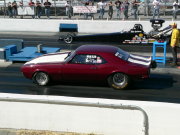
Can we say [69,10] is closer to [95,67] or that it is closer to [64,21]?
[64,21]

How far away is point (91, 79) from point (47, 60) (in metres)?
1.73

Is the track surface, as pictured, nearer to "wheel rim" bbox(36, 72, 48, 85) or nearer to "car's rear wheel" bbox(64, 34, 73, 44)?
"wheel rim" bbox(36, 72, 48, 85)

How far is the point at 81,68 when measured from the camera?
36.5 feet

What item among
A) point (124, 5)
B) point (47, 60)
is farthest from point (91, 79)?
point (124, 5)

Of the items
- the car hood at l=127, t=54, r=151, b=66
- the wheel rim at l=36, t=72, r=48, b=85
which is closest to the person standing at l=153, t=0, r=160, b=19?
the car hood at l=127, t=54, r=151, b=66

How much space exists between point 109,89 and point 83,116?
445cm

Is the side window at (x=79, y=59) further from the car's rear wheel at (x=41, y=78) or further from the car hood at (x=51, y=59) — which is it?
the car's rear wheel at (x=41, y=78)

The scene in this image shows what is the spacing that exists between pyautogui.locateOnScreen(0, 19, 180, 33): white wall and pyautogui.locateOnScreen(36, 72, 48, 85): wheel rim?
42.7ft

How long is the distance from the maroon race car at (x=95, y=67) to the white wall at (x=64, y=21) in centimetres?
1243

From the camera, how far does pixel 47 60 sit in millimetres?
11844

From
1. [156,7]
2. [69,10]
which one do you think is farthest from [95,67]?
[69,10]

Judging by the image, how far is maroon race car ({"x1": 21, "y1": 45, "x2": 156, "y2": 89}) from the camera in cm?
1093

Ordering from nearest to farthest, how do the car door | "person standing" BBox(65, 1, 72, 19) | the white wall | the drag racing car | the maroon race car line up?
the maroon race car → the car door → the drag racing car → the white wall → "person standing" BBox(65, 1, 72, 19)

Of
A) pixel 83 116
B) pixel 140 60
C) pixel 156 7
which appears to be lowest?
pixel 83 116
